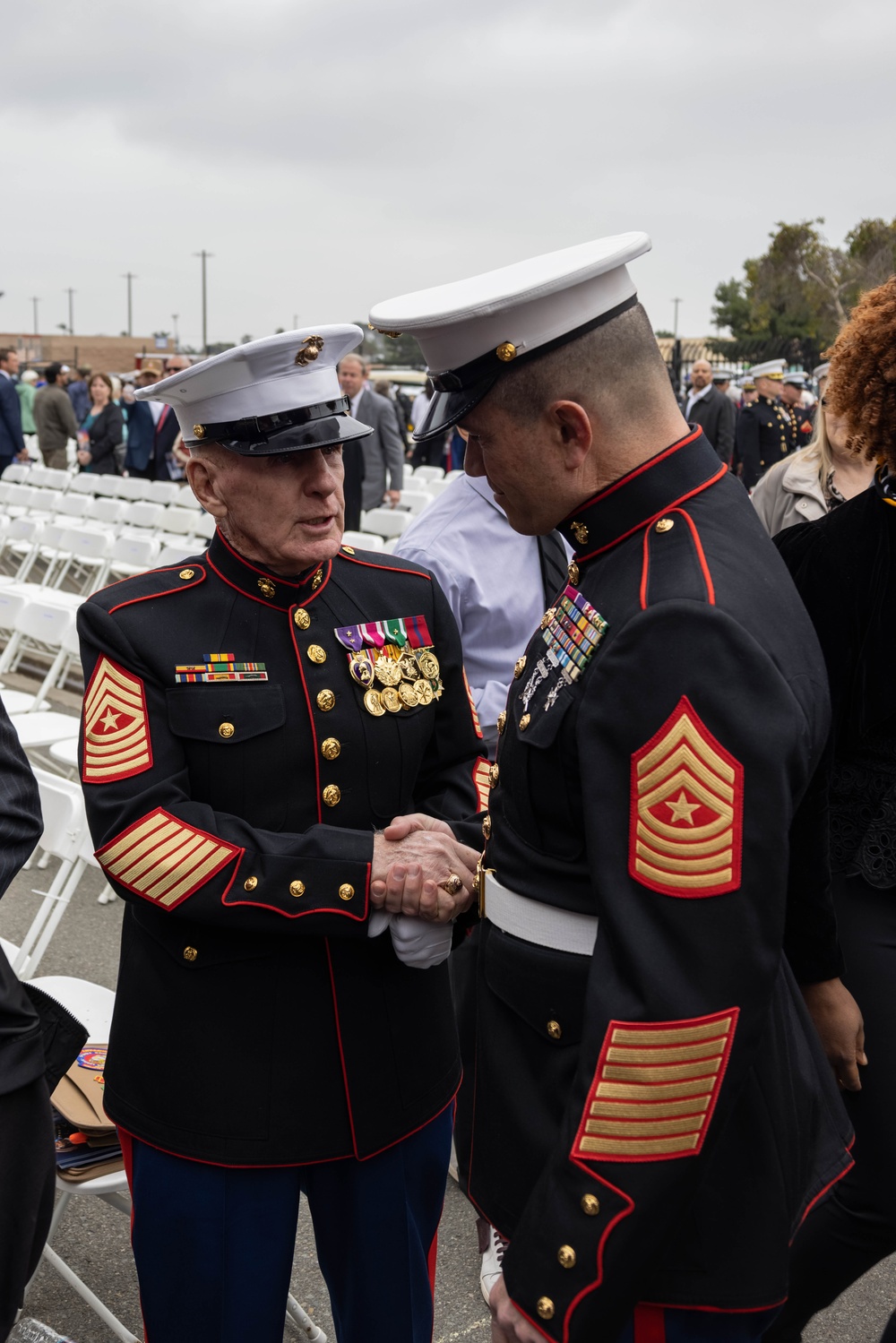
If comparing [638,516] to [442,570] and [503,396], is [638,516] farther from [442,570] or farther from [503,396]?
[442,570]

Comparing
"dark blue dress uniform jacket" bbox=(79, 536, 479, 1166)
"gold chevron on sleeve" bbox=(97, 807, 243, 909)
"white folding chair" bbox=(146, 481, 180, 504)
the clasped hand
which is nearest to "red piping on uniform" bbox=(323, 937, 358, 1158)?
"dark blue dress uniform jacket" bbox=(79, 536, 479, 1166)

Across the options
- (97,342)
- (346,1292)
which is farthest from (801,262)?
(346,1292)

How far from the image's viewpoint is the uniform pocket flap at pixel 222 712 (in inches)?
69.0

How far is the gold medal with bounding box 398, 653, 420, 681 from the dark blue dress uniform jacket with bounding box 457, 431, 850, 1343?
1.80 ft

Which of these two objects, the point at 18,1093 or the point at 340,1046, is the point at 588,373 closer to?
the point at 340,1046

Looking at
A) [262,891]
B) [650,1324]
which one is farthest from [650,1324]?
[262,891]

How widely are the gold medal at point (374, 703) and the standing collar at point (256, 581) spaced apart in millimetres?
170

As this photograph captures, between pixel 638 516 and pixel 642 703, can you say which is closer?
pixel 642 703

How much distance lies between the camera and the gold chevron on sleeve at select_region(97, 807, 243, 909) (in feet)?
5.47

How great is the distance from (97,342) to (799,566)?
74.3 metres

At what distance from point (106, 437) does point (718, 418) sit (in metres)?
6.31

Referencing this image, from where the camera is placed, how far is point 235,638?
182 cm

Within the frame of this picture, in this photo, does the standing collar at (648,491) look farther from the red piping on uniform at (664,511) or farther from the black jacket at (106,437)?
the black jacket at (106,437)

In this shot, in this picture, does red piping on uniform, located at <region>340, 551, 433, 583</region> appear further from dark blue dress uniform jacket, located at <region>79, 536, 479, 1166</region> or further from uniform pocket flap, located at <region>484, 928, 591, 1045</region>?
uniform pocket flap, located at <region>484, 928, 591, 1045</region>
